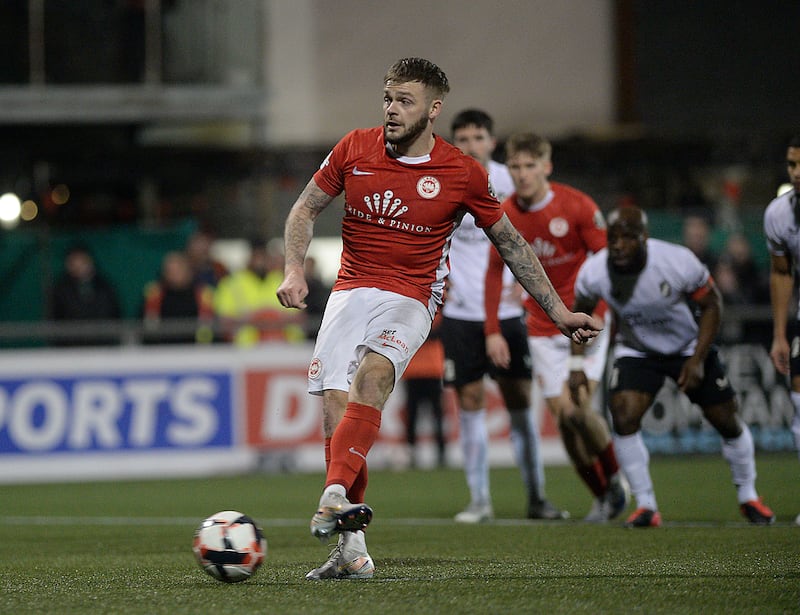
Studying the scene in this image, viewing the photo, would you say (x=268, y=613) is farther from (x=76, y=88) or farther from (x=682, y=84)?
(x=682, y=84)

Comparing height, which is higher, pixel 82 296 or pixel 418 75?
pixel 418 75

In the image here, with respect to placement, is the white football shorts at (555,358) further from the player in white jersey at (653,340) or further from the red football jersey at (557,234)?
the player in white jersey at (653,340)

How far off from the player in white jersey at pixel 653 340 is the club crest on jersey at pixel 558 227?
0.54 m

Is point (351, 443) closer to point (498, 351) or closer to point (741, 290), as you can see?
point (498, 351)

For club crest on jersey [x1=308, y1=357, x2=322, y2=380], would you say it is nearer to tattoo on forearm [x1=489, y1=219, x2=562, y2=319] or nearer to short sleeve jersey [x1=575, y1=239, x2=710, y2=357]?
tattoo on forearm [x1=489, y1=219, x2=562, y2=319]

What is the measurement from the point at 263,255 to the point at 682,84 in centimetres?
1264

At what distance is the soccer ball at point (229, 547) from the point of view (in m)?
5.63

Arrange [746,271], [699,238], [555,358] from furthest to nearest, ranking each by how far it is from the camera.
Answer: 1. [746,271]
2. [699,238]
3. [555,358]

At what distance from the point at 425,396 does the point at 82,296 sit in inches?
163

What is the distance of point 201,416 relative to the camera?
14938 millimetres

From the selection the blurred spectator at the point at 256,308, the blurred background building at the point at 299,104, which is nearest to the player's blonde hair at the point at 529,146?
the blurred spectator at the point at 256,308

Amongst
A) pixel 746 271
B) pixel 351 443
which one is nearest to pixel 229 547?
pixel 351 443

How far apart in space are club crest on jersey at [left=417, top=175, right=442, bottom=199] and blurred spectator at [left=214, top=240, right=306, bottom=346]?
947 centimetres

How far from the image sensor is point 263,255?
52.4ft
